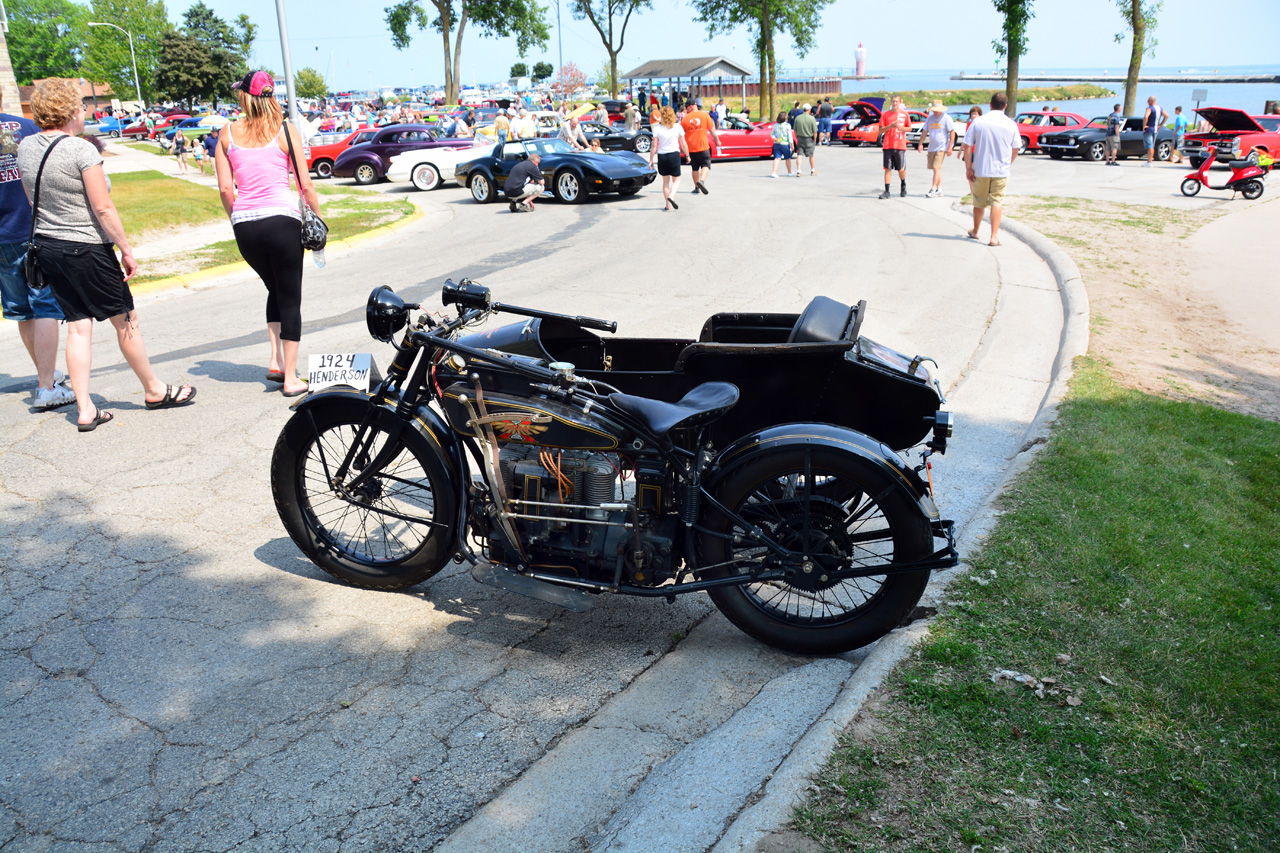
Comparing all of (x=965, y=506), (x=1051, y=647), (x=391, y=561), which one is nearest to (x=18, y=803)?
(x=391, y=561)

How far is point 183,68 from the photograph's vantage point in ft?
279

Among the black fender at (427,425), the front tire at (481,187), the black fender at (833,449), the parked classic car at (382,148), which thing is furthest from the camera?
the parked classic car at (382,148)

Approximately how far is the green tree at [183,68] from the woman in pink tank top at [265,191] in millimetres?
94667

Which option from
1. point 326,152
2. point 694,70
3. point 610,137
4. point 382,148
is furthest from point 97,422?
point 694,70

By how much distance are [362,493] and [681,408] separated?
5.31 ft

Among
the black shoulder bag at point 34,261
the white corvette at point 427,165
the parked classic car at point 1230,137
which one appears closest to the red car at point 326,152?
the white corvette at point 427,165

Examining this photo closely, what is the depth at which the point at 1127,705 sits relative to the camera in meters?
3.00

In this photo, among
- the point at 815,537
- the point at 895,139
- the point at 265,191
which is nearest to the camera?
the point at 815,537

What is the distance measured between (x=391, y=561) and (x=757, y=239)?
10.6 metres

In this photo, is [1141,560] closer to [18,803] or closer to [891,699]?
[891,699]

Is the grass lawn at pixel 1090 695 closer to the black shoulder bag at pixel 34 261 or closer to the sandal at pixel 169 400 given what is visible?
the sandal at pixel 169 400

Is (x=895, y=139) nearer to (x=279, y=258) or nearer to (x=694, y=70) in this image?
(x=279, y=258)

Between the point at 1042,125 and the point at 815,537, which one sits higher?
the point at 1042,125

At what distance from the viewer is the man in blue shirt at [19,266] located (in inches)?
241
